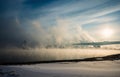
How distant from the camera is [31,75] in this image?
16.8 metres

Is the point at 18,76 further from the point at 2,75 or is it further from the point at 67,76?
the point at 67,76

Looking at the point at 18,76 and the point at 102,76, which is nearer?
the point at 18,76

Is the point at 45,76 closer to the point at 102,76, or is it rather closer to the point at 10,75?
the point at 10,75

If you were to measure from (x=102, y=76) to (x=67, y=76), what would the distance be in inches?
151

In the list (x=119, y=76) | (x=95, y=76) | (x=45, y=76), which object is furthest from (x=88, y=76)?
(x=45, y=76)

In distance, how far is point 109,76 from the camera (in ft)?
56.2

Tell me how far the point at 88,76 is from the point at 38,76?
17.7 ft

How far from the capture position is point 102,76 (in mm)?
17094

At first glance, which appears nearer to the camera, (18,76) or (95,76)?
(18,76)

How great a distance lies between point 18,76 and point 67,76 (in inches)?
204

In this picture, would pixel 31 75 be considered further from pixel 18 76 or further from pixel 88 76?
pixel 88 76

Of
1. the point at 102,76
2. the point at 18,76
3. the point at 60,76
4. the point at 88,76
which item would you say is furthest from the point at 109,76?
the point at 18,76

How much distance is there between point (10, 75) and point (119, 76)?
11.8m

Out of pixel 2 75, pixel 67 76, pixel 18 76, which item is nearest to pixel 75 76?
pixel 67 76
